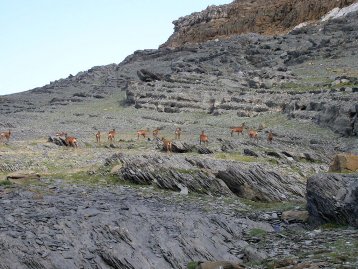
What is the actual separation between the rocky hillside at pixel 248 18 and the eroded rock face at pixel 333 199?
110 meters


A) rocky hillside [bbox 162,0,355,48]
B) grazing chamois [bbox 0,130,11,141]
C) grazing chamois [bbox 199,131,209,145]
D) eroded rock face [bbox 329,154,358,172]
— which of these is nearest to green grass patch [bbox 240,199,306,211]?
eroded rock face [bbox 329,154,358,172]

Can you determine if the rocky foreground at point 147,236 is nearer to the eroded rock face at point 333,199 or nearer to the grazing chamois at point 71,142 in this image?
the eroded rock face at point 333,199

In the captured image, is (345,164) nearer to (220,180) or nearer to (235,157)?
(220,180)

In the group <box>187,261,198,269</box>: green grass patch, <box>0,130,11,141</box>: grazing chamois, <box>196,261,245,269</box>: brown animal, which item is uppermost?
<box>0,130,11,141</box>: grazing chamois

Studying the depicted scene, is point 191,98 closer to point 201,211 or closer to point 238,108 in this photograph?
point 238,108

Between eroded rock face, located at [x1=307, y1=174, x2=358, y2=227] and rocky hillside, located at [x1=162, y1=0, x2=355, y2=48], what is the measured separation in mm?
109772

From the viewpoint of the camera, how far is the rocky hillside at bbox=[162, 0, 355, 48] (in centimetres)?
12699

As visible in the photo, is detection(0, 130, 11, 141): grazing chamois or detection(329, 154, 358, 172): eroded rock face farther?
detection(0, 130, 11, 141): grazing chamois

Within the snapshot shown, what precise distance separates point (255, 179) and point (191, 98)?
43.6 m

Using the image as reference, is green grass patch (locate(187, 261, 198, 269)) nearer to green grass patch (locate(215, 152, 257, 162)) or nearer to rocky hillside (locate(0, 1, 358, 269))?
rocky hillside (locate(0, 1, 358, 269))

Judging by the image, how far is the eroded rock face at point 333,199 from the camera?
1761 centimetres

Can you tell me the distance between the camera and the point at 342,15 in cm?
11500

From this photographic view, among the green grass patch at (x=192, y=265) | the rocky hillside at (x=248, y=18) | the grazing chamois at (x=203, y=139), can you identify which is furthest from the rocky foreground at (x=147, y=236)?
the rocky hillside at (x=248, y=18)

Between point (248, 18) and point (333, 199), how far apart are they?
124369mm
